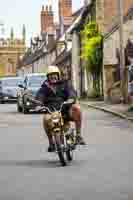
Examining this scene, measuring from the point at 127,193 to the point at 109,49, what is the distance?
41.6 m

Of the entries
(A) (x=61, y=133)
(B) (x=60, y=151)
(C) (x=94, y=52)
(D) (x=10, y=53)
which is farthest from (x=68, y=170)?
(D) (x=10, y=53)

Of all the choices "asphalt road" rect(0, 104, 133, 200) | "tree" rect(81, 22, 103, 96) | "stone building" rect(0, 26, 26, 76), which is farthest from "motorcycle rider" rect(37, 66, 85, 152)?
"stone building" rect(0, 26, 26, 76)

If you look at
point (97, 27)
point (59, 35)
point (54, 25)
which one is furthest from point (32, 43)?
point (97, 27)

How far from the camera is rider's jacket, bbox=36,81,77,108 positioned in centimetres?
1353

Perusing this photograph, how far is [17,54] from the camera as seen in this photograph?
6683 inches

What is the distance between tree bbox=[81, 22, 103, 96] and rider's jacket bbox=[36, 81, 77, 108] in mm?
41128

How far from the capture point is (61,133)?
1330 centimetres

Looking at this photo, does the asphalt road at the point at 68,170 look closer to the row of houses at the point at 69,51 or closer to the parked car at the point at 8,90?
the row of houses at the point at 69,51

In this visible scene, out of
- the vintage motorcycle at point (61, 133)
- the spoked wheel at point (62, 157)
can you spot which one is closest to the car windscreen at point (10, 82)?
the vintage motorcycle at point (61, 133)

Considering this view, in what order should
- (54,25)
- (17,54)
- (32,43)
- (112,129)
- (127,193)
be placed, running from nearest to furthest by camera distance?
1. (127,193)
2. (112,129)
3. (54,25)
4. (32,43)
5. (17,54)

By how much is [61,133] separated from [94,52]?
41.9 meters

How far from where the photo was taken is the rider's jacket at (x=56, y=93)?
1353 centimetres

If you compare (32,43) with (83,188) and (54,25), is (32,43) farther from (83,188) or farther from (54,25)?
(83,188)

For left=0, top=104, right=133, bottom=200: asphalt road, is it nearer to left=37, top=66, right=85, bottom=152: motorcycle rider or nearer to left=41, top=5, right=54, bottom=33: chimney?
left=37, top=66, right=85, bottom=152: motorcycle rider
